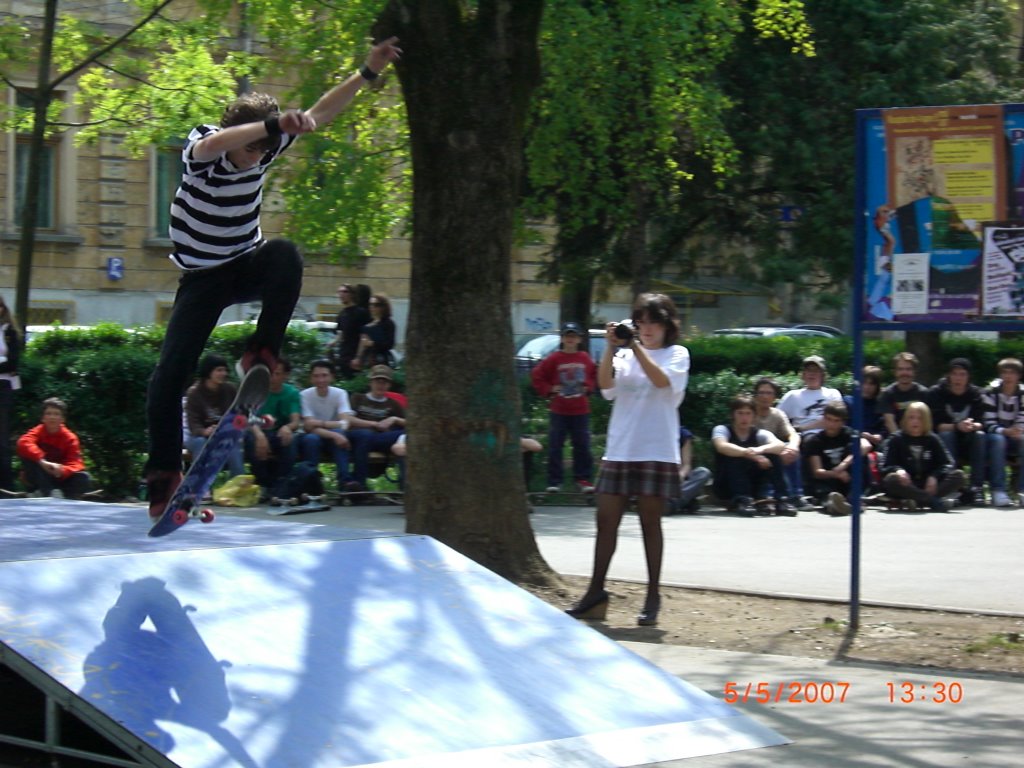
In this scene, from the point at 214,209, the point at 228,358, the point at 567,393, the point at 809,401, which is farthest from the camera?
the point at 228,358

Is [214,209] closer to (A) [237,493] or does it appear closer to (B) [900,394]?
(A) [237,493]

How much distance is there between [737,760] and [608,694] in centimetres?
54

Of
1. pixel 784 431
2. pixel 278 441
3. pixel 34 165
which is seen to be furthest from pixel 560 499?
pixel 34 165

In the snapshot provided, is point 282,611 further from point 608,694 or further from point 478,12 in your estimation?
point 478,12

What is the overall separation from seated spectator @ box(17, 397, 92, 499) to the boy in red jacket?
14.6 ft

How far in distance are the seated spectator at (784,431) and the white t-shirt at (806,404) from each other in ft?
1.56

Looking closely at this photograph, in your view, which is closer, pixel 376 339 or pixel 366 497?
pixel 366 497

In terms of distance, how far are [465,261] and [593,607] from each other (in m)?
2.14

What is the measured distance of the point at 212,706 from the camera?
4.37m

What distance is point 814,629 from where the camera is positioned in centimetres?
752

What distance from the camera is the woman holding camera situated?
298 inches

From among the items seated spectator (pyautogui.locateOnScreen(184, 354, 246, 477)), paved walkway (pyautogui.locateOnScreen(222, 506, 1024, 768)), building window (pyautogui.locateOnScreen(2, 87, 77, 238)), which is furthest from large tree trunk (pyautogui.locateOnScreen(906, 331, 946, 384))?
building window (pyautogui.locateOnScreen(2, 87, 77, 238))

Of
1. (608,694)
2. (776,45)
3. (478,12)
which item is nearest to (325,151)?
(776,45)

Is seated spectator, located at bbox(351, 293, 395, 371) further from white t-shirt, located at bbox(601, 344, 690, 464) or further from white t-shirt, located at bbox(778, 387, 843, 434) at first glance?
white t-shirt, located at bbox(601, 344, 690, 464)
